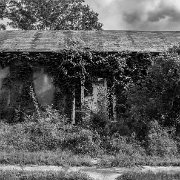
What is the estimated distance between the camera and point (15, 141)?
9914 mm

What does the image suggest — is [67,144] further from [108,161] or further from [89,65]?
[89,65]

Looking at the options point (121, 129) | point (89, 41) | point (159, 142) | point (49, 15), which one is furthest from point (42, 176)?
point (49, 15)

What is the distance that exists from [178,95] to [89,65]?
4468 mm

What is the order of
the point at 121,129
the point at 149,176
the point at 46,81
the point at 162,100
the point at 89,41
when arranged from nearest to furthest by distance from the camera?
the point at 149,176
the point at 121,129
the point at 162,100
the point at 46,81
the point at 89,41

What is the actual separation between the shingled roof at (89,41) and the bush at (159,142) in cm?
493

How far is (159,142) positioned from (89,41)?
734 cm

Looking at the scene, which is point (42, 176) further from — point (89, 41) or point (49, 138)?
point (89, 41)

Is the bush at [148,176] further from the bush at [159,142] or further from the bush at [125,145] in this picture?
the bush at [159,142]

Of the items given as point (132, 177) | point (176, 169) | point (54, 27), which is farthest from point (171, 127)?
point (54, 27)

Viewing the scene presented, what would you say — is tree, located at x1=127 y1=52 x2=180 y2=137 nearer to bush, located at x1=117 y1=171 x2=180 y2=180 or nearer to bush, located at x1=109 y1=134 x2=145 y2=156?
bush, located at x1=109 y1=134 x2=145 y2=156

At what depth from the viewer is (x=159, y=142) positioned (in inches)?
373

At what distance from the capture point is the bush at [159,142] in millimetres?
Result: 9211

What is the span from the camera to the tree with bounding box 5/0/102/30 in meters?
34.5

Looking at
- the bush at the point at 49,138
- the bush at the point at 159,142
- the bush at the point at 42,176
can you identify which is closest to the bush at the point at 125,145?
the bush at the point at 159,142
